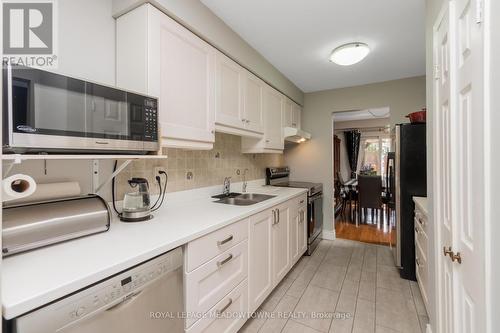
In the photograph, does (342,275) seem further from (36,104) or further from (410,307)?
(36,104)

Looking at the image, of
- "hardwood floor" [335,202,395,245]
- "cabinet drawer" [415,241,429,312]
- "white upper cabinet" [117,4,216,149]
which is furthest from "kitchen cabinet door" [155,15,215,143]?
"hardwood floor" [335,202,395,245]

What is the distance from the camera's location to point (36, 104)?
0.83m

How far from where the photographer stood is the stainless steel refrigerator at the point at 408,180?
2.27 m

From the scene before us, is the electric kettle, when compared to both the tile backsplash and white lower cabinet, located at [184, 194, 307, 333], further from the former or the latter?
white lower cabinet, located at [184, 194, 307, 333]

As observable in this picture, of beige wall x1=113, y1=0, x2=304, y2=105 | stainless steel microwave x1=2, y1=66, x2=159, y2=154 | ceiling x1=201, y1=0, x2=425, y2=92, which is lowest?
stainless steel microwave x1=2, y1=66, x2=159, y2=154

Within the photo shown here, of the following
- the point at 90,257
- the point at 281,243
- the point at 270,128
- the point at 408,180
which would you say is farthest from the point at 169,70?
the point at 408,180

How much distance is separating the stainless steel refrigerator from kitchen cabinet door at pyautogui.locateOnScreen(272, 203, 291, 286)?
120 cm

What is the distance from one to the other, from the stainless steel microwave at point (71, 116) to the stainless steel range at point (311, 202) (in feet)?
7.44

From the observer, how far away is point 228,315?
1447mm

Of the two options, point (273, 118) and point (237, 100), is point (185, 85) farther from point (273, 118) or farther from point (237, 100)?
point (273, 118)

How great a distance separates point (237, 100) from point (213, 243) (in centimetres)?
131

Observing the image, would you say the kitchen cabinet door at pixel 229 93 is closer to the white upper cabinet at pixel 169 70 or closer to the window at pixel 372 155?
the white upper cabinet at pixel 169 70

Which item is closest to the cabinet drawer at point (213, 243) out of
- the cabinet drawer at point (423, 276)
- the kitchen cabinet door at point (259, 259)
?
the kitchen cabinet door at point (259, 259)

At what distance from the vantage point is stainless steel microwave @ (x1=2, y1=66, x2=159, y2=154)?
0.78 m
